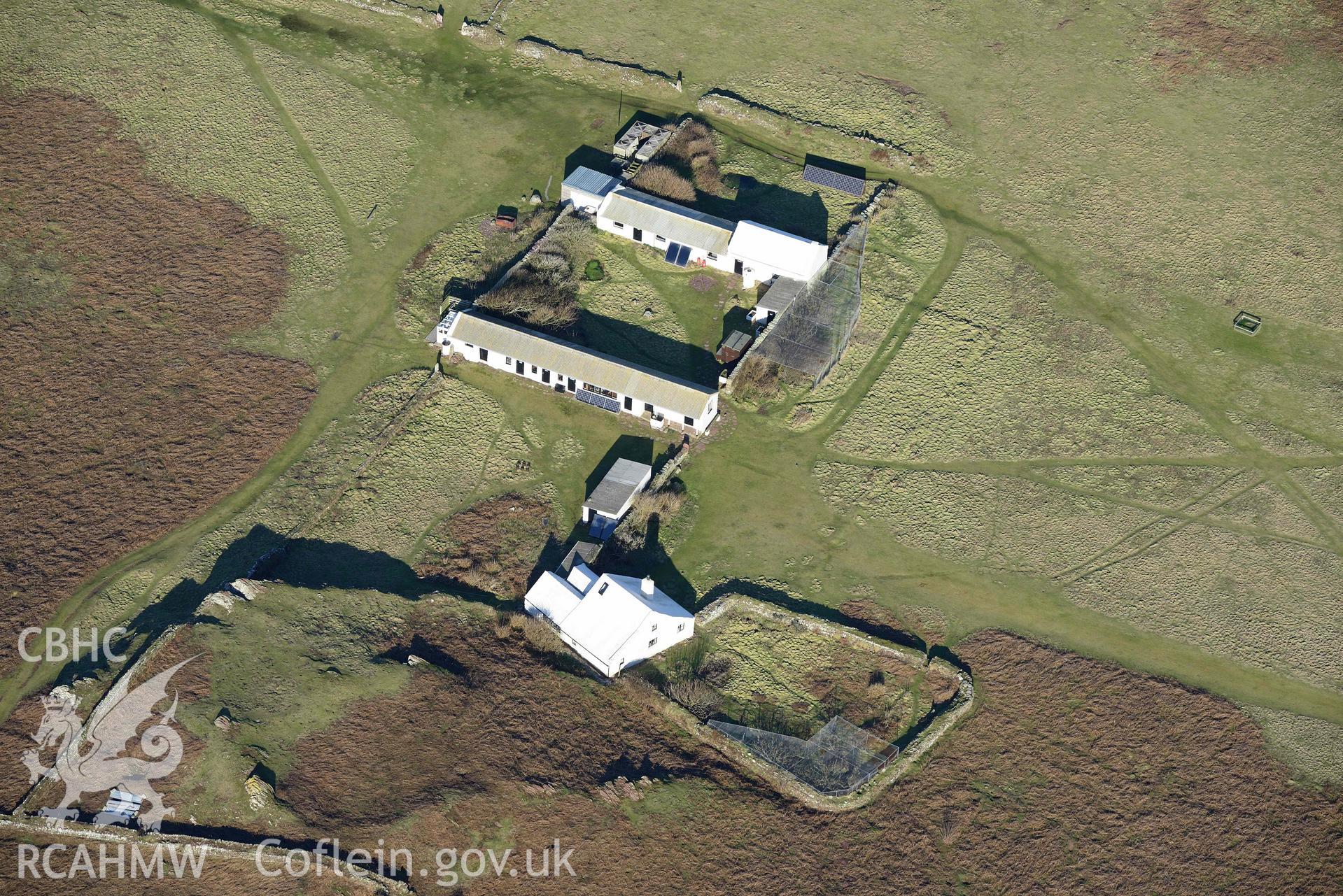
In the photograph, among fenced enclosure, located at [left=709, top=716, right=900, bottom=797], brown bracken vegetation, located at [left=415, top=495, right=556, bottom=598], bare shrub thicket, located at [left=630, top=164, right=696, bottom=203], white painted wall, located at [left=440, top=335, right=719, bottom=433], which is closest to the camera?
fenced enclosure, located at [left=709, top=716, right=900, bottom=797]

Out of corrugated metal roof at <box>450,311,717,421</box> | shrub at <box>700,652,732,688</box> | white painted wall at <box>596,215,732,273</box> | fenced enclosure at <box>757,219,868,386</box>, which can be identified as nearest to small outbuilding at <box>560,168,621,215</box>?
white painted wall at <box>596,215,732,273</box>

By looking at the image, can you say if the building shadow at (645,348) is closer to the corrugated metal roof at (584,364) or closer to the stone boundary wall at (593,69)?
the corrugated metal roof at (584,364)

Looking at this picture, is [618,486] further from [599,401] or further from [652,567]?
[599,401]

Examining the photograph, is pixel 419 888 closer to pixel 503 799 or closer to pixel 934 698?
pixel 503 799

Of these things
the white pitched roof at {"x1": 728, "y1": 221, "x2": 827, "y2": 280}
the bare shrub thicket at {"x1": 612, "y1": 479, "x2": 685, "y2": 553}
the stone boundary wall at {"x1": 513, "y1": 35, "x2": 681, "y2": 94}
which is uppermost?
the stone boundary wall at {"x1": 513, "y1": 35, "x2": 681, "y2": 94}

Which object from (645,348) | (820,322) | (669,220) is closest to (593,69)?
(669,220)

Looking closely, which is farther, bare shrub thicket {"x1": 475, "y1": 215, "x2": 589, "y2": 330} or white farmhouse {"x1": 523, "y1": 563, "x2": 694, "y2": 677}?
bare shrub thicket {"x1": 475, "y1": 215, "x2": 589, "y2": 330}

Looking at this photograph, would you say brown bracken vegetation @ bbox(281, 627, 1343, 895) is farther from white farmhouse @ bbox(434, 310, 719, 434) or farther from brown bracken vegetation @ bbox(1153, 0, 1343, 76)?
brown bracken vegetation @ bbox(1153, 0, 1343, 76)
